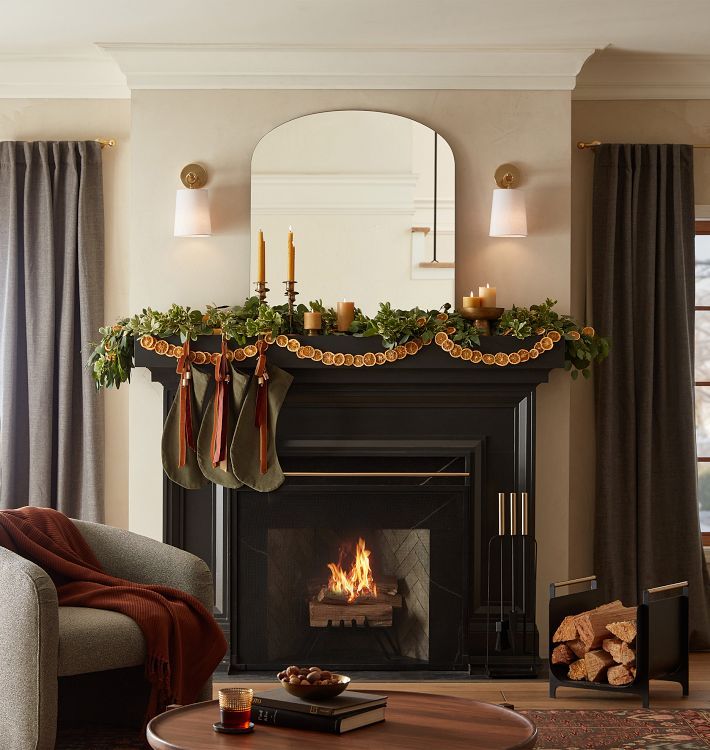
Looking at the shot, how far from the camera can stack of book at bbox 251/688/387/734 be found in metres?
2.32

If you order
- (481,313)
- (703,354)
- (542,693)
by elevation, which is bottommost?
(542,693)

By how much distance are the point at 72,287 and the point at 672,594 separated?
3059 millimetres

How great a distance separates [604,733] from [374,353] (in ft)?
5.25

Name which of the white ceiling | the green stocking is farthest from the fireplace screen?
the white ceiling

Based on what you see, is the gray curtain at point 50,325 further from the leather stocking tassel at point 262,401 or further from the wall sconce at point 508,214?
the wall sconce at point 508,214

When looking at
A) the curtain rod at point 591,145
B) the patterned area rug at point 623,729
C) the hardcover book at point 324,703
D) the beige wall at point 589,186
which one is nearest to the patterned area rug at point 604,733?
the patterned area rug at point 623,729

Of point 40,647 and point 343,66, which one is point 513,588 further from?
point 343,66

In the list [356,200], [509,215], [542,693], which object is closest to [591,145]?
[509,215]

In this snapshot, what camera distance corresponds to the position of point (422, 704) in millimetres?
2539

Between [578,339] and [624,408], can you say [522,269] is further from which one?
[624,408]

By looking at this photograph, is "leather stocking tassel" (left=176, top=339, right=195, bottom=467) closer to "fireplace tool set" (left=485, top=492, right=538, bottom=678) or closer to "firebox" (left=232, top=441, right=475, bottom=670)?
"firebox" (left=232, top=441, right=475, bottom=670)

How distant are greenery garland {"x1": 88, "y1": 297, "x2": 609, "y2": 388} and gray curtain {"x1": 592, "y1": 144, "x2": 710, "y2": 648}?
0.46 m

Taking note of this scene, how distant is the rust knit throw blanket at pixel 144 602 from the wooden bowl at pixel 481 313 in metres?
1.53

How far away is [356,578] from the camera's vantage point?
165 inches
